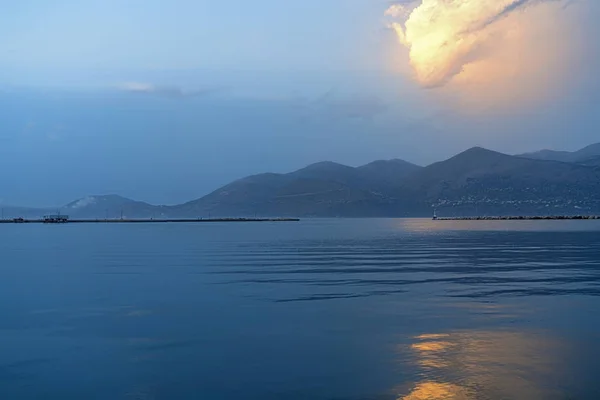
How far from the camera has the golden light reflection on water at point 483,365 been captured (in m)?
16.1

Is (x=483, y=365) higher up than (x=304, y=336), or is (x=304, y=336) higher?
(x=304, y=336)

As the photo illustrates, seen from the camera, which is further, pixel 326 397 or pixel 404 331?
pixel 404 331

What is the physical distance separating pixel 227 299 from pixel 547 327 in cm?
1595

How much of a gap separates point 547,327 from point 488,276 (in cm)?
1794

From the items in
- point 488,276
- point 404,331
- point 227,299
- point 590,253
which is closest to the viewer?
point 404,331

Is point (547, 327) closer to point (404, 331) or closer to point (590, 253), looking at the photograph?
point (404, 331)

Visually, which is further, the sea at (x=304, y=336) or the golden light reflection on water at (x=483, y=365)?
the sea at (x=304, y=336)

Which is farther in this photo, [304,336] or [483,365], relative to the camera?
[304,336]

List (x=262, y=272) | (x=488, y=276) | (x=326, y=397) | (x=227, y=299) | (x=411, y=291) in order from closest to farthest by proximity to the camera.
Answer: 1. (x=326, y=397)
2. (x=227, y=299)
3. (x=411, y=291)
4. (x=488, y=276)
5. (x=262, y=272)

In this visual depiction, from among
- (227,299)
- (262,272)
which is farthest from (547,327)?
(262,272)

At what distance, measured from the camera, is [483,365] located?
18.6m

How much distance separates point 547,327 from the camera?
24266 millimetres

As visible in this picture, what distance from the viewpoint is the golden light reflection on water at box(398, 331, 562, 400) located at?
16.1 metres

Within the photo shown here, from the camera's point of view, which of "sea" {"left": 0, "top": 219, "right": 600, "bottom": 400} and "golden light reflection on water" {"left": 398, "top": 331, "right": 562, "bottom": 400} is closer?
"golden light reflection on water" {"left": 398, "top": 331, "right": 562, "bottom": 400}
